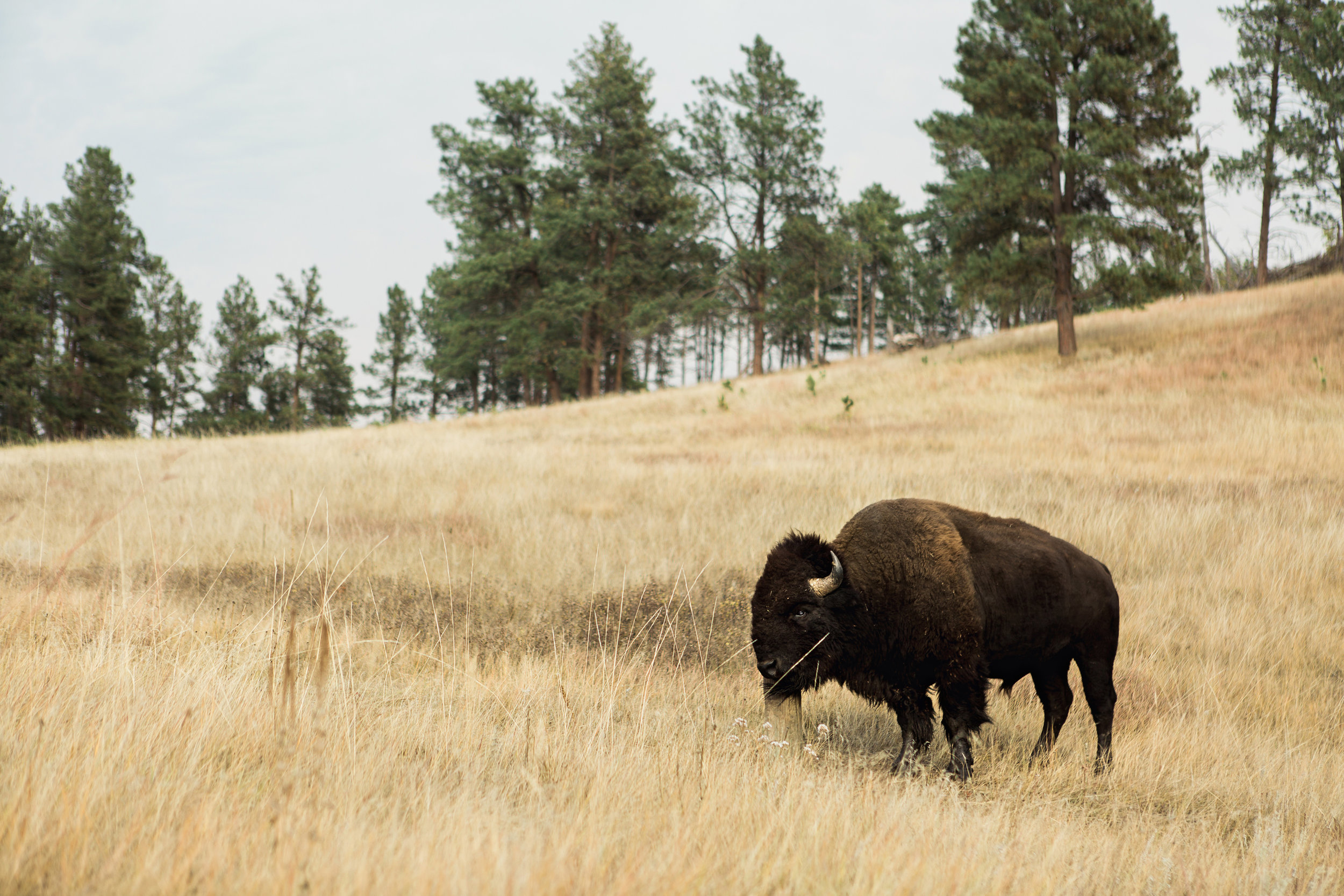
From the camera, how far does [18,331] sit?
32125 mm

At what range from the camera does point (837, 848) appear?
2.19 meters

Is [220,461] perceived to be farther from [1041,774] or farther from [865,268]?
[865,268]

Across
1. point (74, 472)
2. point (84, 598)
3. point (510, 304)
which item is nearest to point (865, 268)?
point (510, 304)

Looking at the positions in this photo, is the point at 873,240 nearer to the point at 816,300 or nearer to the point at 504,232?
the point at 816,300

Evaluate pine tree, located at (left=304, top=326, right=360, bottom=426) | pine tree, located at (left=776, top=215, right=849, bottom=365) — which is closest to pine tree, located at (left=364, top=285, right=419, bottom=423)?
pine tree, located at (left=304, top=326, right=360, bottom=426)

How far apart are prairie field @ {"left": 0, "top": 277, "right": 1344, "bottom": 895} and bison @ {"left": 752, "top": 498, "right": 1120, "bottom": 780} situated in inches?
13.3

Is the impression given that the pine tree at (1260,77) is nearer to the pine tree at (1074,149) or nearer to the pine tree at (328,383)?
the pine tree at (1074,149)

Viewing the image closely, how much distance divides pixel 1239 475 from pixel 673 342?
2404 inches

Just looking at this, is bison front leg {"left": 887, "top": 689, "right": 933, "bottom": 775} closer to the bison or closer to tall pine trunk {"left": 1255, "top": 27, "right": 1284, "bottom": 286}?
the bison

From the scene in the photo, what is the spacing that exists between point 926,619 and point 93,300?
4359 centimetres

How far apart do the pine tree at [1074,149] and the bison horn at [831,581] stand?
2120cm

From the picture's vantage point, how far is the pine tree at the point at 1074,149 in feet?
66.8

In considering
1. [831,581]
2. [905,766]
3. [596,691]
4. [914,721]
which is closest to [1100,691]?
[914,721]

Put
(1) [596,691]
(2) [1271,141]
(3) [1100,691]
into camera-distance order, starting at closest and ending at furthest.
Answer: (3) [1100,691] < (1) [596,691] < (2) [1271,141]
